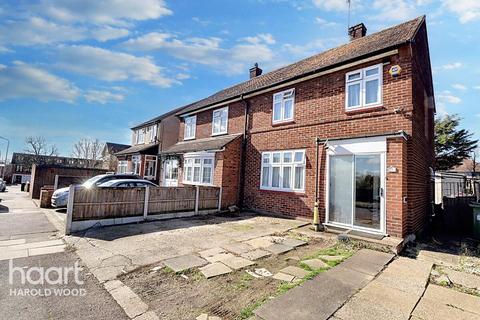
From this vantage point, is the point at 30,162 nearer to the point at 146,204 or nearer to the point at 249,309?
the point at 146,204

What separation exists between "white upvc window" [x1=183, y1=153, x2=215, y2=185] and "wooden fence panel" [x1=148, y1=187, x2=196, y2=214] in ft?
7.79

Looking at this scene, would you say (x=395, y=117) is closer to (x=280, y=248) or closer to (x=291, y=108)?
(x=291, y=108)

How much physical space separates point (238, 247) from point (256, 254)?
689mm

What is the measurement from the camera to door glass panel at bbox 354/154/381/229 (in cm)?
766

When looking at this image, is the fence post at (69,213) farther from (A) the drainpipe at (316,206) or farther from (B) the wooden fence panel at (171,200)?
(A) the drainpipe at (316,206)

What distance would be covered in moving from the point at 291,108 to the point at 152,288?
29.8ft

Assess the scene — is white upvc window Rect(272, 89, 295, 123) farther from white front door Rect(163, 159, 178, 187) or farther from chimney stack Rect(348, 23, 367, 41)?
white front door Rect(163, 159, 178, 187)

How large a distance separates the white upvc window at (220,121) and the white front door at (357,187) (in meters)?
7.59

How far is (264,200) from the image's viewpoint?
11734 millimetres

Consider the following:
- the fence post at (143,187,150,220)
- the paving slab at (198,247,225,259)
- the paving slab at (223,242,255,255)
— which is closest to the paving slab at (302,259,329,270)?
the paving slab at (223,242,255,255)

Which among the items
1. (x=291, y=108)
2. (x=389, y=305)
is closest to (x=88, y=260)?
(x=389, y=305)

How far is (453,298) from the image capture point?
4.04 metres

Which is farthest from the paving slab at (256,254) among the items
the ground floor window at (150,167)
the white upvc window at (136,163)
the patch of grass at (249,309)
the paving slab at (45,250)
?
the white upvc window at (136,163)

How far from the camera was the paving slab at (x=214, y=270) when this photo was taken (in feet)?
15.8
